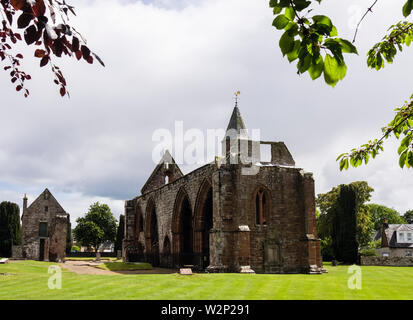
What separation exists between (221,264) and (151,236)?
52.1 feet

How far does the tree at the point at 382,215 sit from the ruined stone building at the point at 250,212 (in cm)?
5604

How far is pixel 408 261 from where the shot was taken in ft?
129

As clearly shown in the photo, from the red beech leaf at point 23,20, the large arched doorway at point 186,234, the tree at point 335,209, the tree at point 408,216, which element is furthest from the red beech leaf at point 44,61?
the tree at point 408,216

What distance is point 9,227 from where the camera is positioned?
4588cm

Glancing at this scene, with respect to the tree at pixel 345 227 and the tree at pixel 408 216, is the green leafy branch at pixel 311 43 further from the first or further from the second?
the tree at pixel 408 216

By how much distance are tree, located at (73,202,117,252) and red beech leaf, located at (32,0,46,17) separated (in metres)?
63.9

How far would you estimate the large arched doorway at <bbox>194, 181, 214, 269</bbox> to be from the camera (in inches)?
1049

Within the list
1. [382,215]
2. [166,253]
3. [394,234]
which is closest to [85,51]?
[166,253]

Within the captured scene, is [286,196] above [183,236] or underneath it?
above

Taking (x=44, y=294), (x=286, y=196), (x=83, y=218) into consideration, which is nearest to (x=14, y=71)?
(x=44, y=294)

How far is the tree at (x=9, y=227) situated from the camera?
45.5m

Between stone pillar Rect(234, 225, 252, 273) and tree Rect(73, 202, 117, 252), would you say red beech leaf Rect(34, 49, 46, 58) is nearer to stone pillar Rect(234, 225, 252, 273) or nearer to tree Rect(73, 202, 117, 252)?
stone pillar Rect(234, 225, 252, 273)
